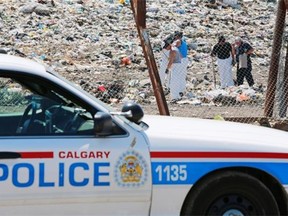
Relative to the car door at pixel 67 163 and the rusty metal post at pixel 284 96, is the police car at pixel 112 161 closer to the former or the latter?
the car door at pixel 67 163

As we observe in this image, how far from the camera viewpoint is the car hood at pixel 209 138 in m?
5.50

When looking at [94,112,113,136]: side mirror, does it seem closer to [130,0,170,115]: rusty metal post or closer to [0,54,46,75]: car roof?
[0,54,46,75]: car roof

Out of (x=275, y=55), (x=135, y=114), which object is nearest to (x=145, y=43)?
(x=275, y=55)

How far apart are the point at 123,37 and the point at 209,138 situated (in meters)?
17.1

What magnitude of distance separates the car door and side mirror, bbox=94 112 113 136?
0.05 m

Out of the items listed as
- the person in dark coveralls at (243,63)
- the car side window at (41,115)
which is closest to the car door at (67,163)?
the car side window at (41,115)

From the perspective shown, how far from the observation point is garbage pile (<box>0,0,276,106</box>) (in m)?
16.5

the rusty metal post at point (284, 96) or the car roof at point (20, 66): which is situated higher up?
the car roof at point (20, 66)

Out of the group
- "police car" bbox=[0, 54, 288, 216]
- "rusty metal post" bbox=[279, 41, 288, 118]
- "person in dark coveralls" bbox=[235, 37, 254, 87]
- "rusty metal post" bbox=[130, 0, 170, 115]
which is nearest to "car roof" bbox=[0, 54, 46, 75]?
"police car" bbox=[0, 54, 288, 216]

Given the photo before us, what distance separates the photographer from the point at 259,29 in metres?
25.8

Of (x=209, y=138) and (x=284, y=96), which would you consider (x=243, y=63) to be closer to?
(x=284, y=96)

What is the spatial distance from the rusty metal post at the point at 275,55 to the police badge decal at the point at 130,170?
589cm

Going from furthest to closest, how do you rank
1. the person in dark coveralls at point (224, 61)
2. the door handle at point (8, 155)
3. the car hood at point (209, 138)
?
the person in dark coveralls at point (224, 61), the car hood at point (209, 138), the door handle at point (8, 155)

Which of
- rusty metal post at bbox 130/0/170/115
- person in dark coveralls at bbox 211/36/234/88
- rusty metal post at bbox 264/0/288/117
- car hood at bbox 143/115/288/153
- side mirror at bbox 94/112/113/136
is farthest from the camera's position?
person in dark coveralls at bbox 211/36/234/88
